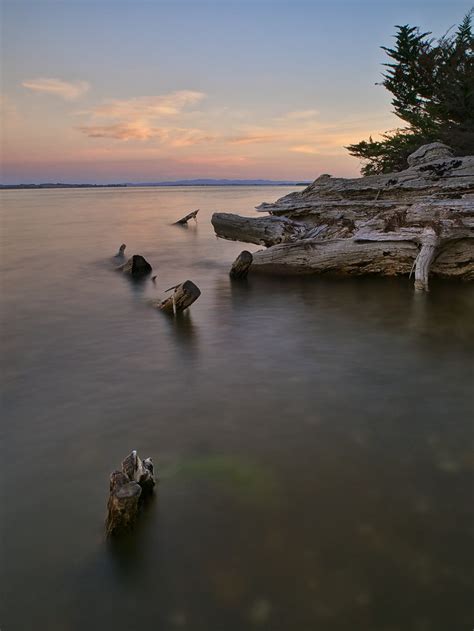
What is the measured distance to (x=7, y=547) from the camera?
3119 millimetres

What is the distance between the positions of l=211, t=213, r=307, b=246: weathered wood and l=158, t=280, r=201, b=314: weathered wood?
16.2 ft

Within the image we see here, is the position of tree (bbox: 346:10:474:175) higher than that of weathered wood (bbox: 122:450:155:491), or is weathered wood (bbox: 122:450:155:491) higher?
tree (bbox: 346:10:474:175)

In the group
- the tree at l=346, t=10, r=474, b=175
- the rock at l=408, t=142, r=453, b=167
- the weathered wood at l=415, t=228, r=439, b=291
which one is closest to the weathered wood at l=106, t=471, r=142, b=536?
the weathered wood at l=415, t=228, r=439, b=291

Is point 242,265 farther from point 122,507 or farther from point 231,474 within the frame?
point 122,507

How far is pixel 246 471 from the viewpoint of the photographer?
3.91m

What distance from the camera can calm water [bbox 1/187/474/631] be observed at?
272 centimetres

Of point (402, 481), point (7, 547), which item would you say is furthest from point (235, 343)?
point (7, 547)

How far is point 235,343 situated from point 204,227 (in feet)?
75.8

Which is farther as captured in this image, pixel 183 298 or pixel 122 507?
pixel 183 298

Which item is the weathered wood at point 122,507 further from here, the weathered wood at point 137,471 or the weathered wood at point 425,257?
the weathered wood at point 425,257

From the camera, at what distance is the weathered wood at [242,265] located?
487 inches

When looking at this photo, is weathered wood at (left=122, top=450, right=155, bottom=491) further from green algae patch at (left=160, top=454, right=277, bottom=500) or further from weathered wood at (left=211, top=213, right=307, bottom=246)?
weathered wood at (left=211, top=213, right=307, bottom=246)

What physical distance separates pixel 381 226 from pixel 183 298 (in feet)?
18.4

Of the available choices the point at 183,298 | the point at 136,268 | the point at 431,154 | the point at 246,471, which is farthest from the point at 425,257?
the point at 246,471
